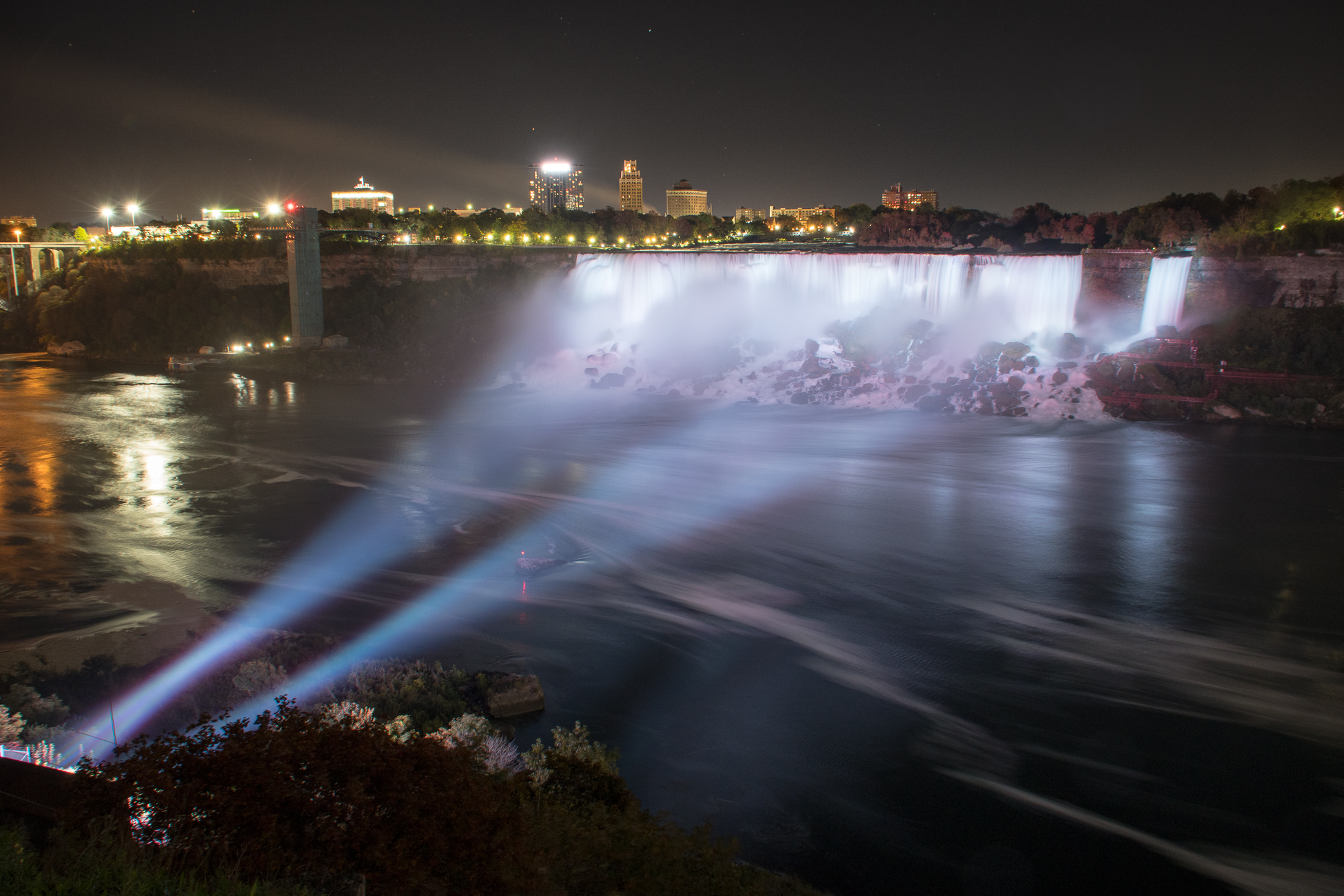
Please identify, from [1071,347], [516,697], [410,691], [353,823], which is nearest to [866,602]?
[516,697]

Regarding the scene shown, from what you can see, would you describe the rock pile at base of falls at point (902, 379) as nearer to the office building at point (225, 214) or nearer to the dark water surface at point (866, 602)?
the dark water surface at point (866, 602)

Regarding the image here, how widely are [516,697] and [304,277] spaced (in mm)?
32230

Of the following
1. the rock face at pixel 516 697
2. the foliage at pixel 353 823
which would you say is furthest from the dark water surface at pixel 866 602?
the foliage at pixel 353 823

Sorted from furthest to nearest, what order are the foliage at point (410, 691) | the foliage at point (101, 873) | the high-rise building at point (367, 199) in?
the high-rise building at point (367, 199)
the foliage at point (410, 691)
the foliage at point (101, 873)

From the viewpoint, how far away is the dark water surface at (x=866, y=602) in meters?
7.09

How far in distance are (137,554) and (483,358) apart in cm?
2017

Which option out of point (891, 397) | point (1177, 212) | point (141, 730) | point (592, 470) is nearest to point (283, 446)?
point (592, 470)

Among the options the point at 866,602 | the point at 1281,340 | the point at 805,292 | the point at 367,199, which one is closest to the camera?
the point at 866,602

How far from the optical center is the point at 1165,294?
25.7 meters

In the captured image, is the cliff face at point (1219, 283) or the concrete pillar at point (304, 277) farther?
the concrete pillar at point (304, 277)

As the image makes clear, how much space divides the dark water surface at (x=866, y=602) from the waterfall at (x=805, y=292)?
6.75 m

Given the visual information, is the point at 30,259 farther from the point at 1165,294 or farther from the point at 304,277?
the point at 1165,294

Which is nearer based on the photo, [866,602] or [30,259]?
[866,602]

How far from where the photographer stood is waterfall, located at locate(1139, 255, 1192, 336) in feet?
83.6
